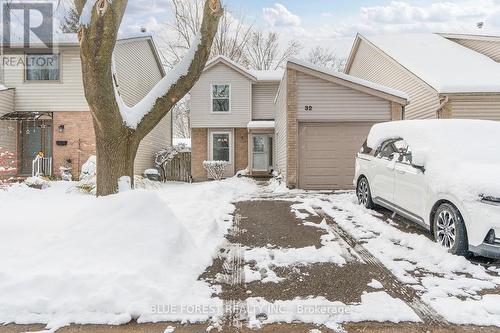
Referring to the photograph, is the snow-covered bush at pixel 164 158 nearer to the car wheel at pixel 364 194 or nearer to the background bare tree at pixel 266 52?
the car wheel at pixel 364 194

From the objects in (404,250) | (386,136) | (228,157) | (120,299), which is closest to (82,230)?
(120,299)

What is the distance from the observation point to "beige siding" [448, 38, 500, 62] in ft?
50.6

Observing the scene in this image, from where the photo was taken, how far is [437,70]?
1266cm

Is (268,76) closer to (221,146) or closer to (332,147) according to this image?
(221,146)

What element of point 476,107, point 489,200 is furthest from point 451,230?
point 476,107

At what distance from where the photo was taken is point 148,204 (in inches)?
182

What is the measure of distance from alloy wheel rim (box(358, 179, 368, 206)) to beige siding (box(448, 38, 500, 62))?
12.5 m

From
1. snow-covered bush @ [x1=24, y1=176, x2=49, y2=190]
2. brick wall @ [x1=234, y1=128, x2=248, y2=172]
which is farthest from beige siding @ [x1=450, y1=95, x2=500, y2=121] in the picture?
snow-covered bush @ [x1=24, y1=176, x2=49, y2=190]

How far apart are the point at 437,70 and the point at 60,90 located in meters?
15.6

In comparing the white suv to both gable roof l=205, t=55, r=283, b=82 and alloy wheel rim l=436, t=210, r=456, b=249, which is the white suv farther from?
gable roof l=205, t=55, r=283, b=82

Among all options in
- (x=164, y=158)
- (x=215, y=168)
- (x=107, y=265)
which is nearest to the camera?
(x=107, y=265)

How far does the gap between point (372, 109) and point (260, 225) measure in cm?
719

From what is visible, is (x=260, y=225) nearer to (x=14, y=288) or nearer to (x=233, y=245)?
(x=233, y=245)

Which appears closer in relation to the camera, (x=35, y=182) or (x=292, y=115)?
(x=35, y=182)
